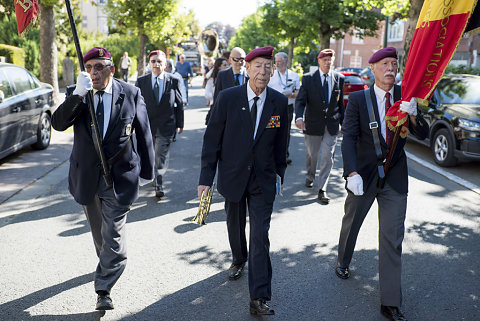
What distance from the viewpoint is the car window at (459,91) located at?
31.8ft

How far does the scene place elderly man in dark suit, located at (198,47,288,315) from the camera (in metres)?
3.64

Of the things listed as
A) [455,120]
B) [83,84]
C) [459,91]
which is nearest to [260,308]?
[83,84]

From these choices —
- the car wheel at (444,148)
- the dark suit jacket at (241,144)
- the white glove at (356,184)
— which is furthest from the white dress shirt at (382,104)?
the car wheel at (444,148)

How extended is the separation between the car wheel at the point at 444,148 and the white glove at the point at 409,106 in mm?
6227

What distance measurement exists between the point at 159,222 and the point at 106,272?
213 cm

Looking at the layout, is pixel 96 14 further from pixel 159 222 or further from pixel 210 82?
pixel 159 222

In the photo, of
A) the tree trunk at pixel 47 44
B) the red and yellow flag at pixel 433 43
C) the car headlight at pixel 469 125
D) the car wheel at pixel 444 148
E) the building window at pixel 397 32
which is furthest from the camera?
the building window at pixel 397 32

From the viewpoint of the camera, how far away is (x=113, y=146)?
3635 millimetres

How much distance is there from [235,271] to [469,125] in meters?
6.39

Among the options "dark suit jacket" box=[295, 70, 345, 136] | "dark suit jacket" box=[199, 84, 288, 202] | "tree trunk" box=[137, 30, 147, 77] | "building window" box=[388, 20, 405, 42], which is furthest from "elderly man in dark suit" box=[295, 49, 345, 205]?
"building window" box=[388, 20, 405, 42]

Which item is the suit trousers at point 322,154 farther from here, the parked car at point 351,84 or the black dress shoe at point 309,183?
the parked car at point 351,84

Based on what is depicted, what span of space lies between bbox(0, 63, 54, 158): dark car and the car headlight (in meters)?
7.93

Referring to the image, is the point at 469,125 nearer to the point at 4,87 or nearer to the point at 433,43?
the point at 433,43

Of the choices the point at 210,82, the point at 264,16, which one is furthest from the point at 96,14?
the point at 210,82
